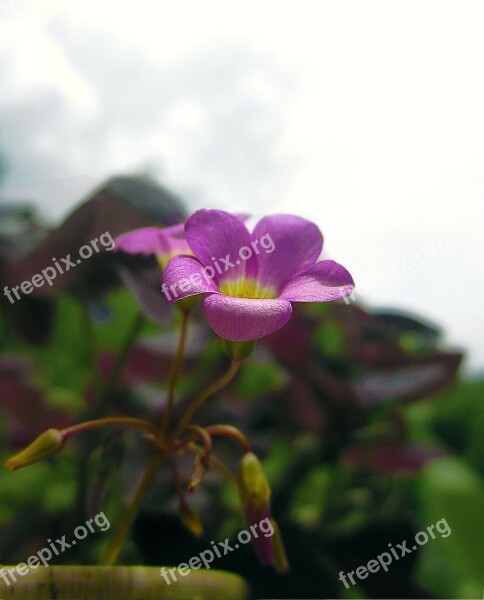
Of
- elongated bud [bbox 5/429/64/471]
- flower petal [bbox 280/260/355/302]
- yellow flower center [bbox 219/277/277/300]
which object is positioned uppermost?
flower petal [bbox 280/260/355/302]

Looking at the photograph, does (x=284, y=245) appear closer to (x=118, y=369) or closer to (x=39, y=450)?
(x=39, y=450)

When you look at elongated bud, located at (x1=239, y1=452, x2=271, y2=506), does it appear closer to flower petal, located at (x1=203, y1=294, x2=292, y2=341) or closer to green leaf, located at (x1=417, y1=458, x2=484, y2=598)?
flower petal, located at (x1=203, y1=294, x2=292, y2=341)

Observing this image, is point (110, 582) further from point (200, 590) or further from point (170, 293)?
point (170, 293)

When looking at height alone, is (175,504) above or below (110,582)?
below

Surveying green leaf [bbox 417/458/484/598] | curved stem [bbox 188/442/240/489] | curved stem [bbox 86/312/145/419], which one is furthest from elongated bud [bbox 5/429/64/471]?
green leaf [bbox 417/458/484/598]

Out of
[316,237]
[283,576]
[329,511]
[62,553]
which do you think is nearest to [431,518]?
[329,511]

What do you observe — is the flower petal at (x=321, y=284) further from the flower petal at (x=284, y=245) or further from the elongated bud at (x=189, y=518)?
the elongated bud at (x=189, y=518)

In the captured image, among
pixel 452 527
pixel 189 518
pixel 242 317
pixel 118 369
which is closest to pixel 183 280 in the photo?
pixel 242 317
